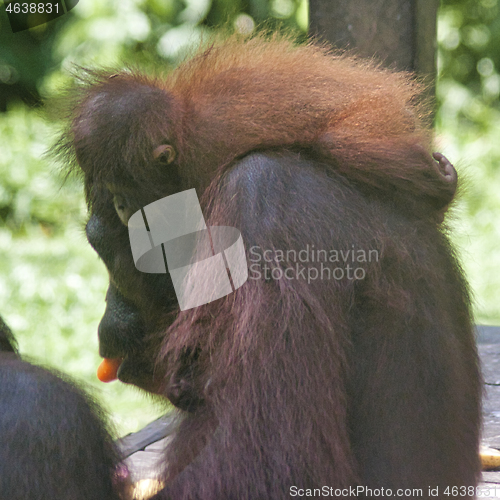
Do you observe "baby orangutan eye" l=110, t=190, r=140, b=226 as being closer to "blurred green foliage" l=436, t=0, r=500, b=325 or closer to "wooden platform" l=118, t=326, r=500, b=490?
"wooden platform" l=118, t=326, r=500, b=490

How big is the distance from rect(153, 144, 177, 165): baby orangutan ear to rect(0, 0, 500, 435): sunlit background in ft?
9.34

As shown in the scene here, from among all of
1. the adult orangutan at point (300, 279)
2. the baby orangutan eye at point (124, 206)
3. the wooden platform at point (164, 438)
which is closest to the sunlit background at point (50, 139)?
the wooden platform at point (164, 438)

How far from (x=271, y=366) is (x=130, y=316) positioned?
28.5 inches

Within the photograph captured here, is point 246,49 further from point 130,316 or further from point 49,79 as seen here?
point 49,79

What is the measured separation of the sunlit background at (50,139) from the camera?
5238mm

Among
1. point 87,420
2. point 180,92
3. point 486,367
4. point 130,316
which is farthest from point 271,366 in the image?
point 486,367

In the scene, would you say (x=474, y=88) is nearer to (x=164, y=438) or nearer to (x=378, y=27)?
(x=378, y=27)

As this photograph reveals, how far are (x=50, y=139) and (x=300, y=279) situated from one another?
410 cm

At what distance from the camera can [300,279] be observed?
1606 mm

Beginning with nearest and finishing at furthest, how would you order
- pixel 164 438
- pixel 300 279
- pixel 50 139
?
1. pixel 300 279
2. pixel 164 438
3. pixel 50 139

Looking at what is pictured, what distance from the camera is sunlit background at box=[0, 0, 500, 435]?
5.24m

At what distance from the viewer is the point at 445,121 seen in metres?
A: 8.10

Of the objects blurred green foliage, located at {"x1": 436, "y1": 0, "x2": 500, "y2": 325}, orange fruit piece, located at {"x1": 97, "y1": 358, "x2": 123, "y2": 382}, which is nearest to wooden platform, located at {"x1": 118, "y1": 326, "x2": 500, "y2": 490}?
orange fruit piece, located at {"x1": 97, "y1": 358, "x2": 123, "y2": 382}

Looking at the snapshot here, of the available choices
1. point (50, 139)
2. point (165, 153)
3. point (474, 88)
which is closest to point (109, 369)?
point (165, 153)
